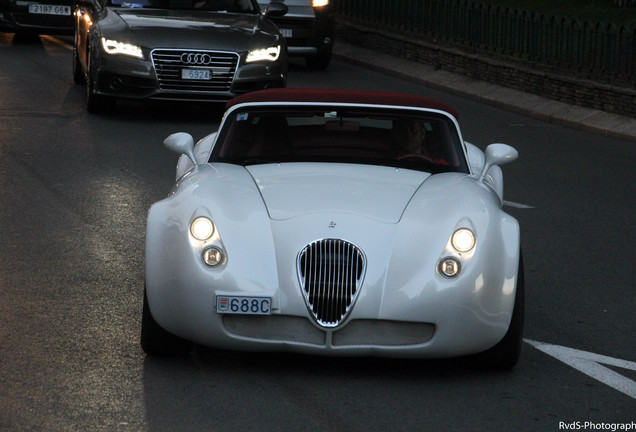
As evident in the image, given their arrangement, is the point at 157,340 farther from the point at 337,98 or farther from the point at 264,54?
the point at 264,54

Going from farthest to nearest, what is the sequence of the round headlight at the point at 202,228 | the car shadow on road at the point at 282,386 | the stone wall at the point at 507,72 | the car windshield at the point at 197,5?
1. the stone wall at the point at 507,72
2. the car windshield at the point at 197,5
3. the round headlight at the point at 202,228
4. the car shadow on road at the point at 282,386

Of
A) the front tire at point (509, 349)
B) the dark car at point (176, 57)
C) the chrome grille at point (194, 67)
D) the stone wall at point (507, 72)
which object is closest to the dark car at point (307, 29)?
the stone wall at point (507, 72)

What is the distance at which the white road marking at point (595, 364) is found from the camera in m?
6.01

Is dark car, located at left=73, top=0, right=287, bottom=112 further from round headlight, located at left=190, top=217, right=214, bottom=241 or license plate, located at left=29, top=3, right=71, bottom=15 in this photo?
round headlight, located at left=190, top=217, right=214, bottom=241

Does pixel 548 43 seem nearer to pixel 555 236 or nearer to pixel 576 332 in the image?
pixel 555 236

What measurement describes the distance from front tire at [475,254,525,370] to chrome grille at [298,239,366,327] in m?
0.74

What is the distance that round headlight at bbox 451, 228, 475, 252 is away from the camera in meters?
6.07

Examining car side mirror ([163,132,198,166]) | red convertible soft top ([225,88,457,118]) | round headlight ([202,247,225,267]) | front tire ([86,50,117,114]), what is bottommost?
front tire ([86,50,117,114])

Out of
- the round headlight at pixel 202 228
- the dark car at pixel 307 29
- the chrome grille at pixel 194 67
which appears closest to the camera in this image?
the round headlight at pixel 202 228

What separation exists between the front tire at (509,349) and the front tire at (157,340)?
138 centimetres

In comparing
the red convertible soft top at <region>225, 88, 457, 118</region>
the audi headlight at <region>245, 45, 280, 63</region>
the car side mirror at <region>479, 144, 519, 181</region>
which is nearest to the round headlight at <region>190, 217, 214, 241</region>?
the red convertible soft top at <region>225, 88, 457, 118</region>

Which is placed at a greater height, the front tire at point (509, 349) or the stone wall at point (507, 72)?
the front tire at point (509, 349)

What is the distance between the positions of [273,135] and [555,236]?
3.23 meters

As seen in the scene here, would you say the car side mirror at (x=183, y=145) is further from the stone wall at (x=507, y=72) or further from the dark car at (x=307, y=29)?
the dark car at (x=307, y=29)
